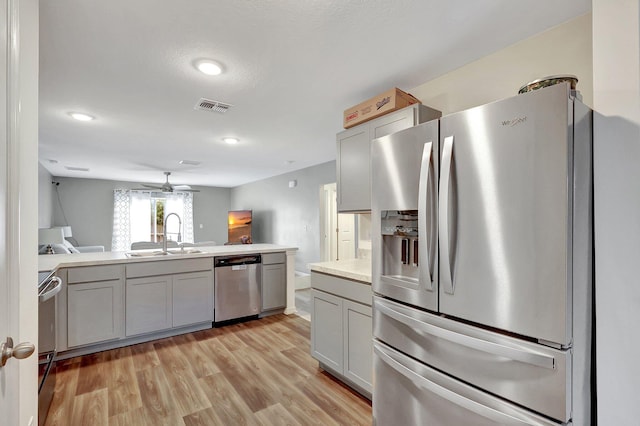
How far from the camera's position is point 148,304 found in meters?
3.12

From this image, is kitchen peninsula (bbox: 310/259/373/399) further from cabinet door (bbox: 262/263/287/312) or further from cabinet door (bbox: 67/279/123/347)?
cabinet door (bbox: 67/279/123/347)

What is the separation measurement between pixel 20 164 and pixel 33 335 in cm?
75

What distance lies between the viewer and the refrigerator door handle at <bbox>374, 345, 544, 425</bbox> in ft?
3.52

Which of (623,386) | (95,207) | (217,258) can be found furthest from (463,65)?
(95,207)

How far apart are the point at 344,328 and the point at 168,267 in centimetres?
213

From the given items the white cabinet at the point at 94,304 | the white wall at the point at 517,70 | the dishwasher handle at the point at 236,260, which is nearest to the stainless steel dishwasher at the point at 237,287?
the dishwasher handle at the point at 236,260

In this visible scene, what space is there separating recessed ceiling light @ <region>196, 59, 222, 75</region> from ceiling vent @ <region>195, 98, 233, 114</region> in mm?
523

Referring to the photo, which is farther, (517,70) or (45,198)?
(45,198)

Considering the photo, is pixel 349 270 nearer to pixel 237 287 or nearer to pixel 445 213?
pixel 445 213

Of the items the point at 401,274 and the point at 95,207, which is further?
the point at 95,207

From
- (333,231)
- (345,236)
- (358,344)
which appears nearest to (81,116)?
(358,344)

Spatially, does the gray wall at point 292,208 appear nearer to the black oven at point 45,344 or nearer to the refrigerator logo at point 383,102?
the refrigerator logo at point 383,102

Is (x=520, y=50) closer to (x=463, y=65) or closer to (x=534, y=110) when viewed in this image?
(x=463, y=65)

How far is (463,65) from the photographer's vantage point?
6.60ft
